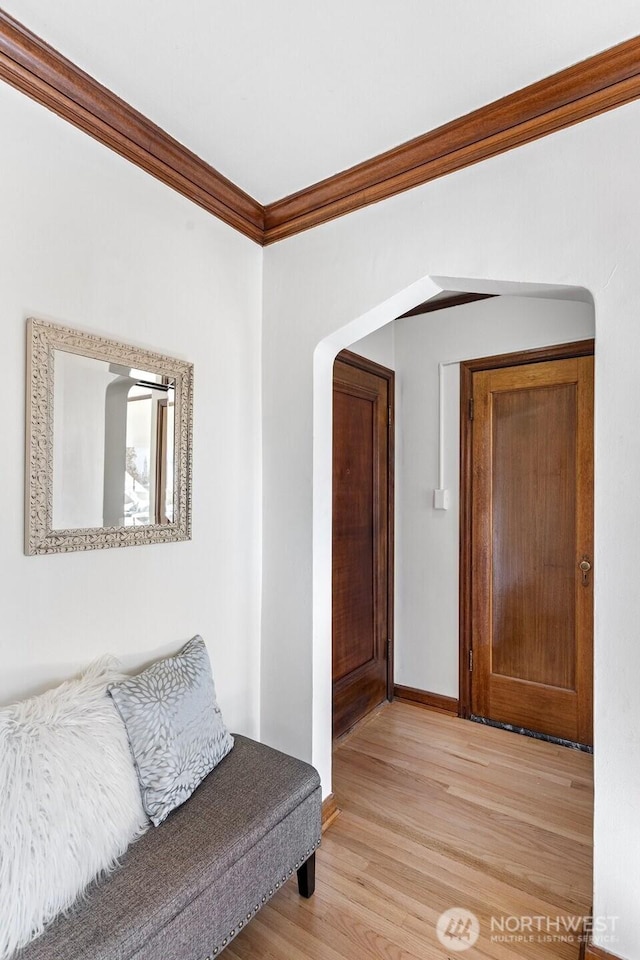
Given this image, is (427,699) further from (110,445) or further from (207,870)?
(110,445)

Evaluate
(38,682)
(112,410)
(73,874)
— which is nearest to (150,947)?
(73,874)

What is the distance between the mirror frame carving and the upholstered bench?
86cm

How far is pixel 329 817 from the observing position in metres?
2.18

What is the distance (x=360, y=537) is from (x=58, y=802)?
6.83ft

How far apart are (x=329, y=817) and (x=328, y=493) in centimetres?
139

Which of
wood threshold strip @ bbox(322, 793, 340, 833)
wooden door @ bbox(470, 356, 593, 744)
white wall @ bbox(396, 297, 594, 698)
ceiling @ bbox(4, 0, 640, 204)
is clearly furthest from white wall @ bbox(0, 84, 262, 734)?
wooden door @ bbox(470, 356, 593, 744)

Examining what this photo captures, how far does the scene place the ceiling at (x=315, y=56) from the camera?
Result: 1.35m

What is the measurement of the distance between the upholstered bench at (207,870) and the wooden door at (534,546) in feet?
5.30

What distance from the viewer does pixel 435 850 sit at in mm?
2000

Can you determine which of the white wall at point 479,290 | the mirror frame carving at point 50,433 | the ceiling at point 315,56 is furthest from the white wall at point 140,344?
→ the ceiling at point 315,56

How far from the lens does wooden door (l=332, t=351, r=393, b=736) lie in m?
2.88

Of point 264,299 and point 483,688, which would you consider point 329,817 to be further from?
point 264,299

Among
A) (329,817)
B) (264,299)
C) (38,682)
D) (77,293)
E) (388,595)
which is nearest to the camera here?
(38,682)

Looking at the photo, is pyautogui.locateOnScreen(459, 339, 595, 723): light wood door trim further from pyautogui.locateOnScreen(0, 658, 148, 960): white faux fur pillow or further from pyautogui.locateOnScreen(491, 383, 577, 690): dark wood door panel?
pyautogui.locateOnScreen(0, 658, 148, 960): white faux fur pillow
